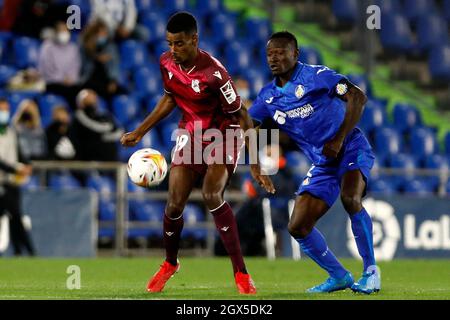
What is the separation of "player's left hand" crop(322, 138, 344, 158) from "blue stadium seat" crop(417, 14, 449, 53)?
1409cm

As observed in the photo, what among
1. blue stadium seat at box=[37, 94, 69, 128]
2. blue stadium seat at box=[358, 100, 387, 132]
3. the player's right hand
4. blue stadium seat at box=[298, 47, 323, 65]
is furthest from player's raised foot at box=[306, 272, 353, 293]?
blue stadium seat at box=[298, 47, 323, 65]

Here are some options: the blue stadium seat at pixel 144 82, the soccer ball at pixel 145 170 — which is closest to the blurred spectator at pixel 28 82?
Result: the blue stadium seat at pixel 144 82

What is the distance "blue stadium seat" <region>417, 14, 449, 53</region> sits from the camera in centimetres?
2356

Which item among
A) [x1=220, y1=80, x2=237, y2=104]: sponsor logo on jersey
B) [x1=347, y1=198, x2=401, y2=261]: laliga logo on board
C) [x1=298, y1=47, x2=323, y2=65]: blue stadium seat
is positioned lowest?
[x1=347, y1=198, x2=401, y2=261]: laliga logo on board

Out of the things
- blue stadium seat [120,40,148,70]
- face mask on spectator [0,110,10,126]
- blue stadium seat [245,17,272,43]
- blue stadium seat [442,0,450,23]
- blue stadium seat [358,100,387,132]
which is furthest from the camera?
blue stadium seat [442,0,450,23]

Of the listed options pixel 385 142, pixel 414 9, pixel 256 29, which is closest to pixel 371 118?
pixel 385 142

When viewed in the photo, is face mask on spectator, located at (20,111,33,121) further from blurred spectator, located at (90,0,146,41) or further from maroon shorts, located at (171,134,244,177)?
maroon shorts, located at (171,134,244,177)

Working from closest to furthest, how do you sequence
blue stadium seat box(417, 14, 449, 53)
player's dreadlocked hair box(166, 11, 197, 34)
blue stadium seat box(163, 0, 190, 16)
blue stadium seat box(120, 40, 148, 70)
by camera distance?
player's dreadlocked hair box(166, 11, 197, 34) < blue stadium seat box(120, 40, 148, 70) < blue stadium seat box(163, 0, 190, 16) < blue stadium seat box(417, 14, 449, 53)

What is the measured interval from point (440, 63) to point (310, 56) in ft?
9.67

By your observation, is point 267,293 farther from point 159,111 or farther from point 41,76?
point 41,76

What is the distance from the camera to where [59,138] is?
17.7m

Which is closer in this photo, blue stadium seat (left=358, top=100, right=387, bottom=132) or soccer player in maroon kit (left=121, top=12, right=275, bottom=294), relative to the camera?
soccer player in maroon kit (left=121, top=12, right=275, bottom=294)

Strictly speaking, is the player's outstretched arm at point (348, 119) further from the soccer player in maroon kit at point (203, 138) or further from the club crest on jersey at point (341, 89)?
the soccer player in maroon kit at point (203, 138)

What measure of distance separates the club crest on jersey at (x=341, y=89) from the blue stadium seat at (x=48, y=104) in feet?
30.6
